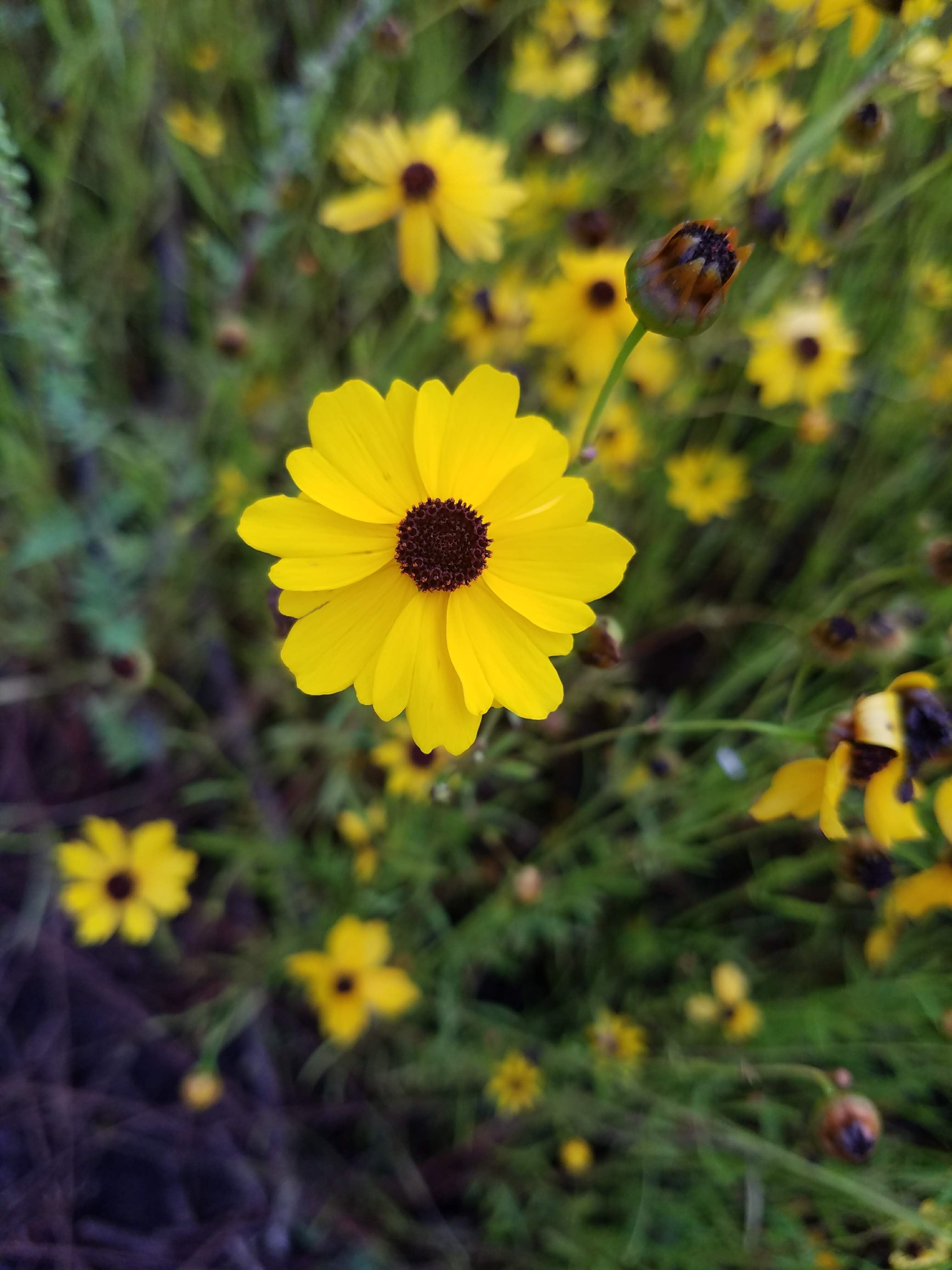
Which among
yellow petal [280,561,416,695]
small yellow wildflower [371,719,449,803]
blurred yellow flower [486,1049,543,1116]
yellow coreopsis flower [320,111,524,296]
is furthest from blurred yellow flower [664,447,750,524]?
blurred yellow flower [486,1049,543,1116]

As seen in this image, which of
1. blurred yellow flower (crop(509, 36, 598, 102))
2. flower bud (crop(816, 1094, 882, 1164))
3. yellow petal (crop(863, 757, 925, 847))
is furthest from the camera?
blurred yellow flower (crop(509, 36, 598, 102))

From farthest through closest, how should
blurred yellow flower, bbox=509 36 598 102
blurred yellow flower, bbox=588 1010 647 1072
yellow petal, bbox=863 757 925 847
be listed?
1. blurred yellow flower, bbox=509 36 598 102
2. blurred yellow flower, bbox=588 1010 647 1072
3. yellow petal, bbox=863 757 925 847

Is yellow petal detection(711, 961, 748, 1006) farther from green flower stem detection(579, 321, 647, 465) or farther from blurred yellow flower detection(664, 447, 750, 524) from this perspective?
green flower stem detection(579, 321, 647, 465)

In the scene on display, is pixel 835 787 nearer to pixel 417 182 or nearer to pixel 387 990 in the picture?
pixel 387 990

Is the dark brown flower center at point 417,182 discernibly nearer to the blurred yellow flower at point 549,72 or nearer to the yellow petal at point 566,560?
the blurred yellow flower at point 549,72

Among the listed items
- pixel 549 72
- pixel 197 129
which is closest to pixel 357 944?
pixel 197 129

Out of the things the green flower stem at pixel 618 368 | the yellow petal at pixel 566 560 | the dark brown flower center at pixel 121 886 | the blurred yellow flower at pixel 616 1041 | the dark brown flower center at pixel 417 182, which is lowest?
the blurred yellow flower at pixel 616 1041

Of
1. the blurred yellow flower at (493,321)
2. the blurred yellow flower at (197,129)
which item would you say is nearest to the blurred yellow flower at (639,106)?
the blurred yellow flower at (493,321)
